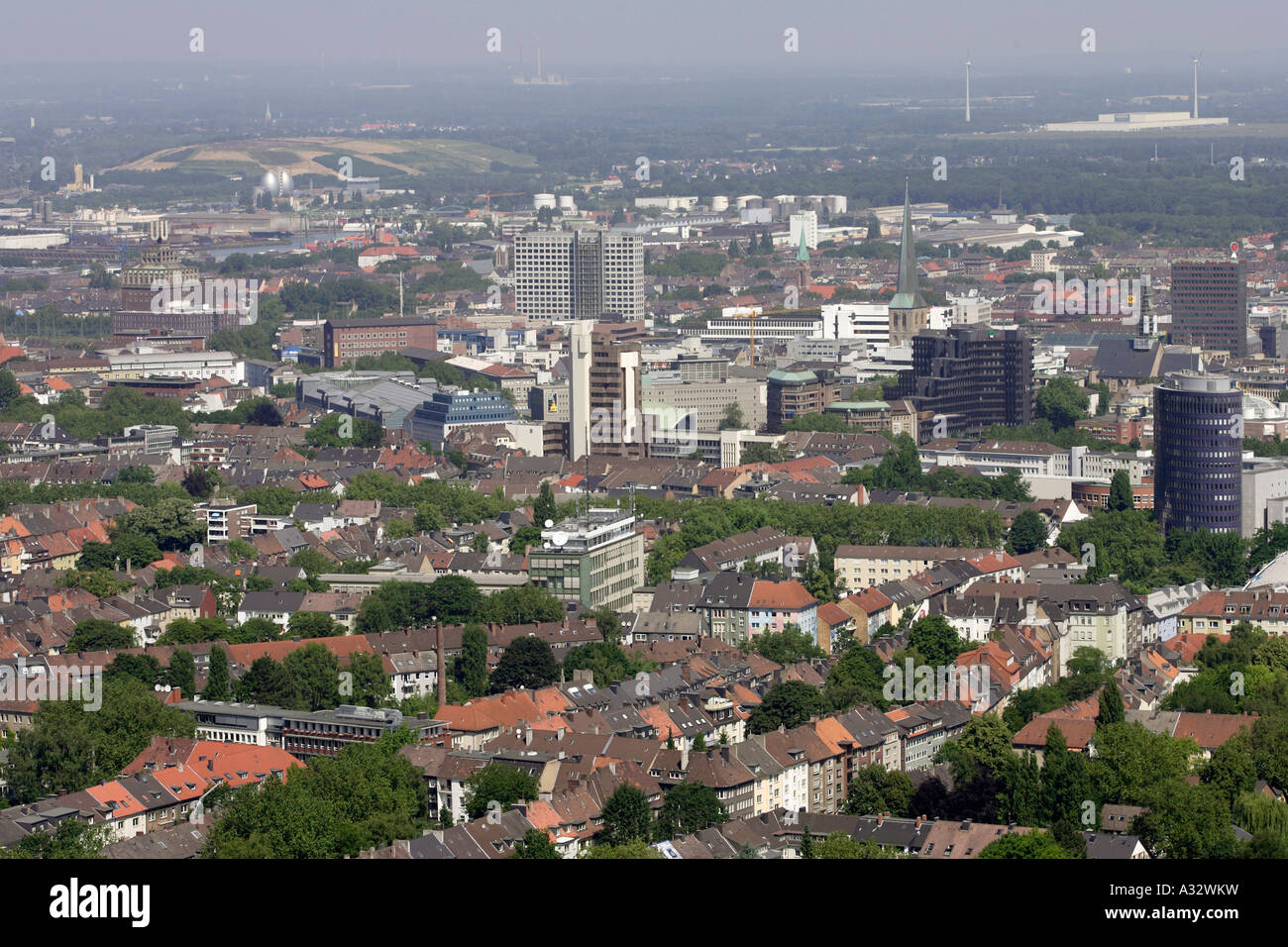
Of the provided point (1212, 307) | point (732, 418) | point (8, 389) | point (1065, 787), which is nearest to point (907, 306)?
point (1212, 307)

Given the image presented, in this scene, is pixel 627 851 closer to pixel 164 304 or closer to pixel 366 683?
pixel 366 683

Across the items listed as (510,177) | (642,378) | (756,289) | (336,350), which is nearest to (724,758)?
(642,378)

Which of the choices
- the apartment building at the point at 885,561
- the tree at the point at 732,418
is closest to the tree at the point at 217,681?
the apartment building at the point at 885,561

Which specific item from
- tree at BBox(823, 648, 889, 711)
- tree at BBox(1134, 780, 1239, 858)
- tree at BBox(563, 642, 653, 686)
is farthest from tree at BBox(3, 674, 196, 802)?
tree at BBox(1134, 780, 1239, 858)

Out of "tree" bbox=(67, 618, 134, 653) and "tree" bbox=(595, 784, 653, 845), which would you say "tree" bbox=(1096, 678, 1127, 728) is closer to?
"tree" bbox=(595, 784, 653, 845)

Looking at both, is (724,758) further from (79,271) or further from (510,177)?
(510,177)

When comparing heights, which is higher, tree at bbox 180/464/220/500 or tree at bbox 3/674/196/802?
tree at bbox 3/674/196/802

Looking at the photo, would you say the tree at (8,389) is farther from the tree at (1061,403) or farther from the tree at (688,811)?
the tree at (688,811)
